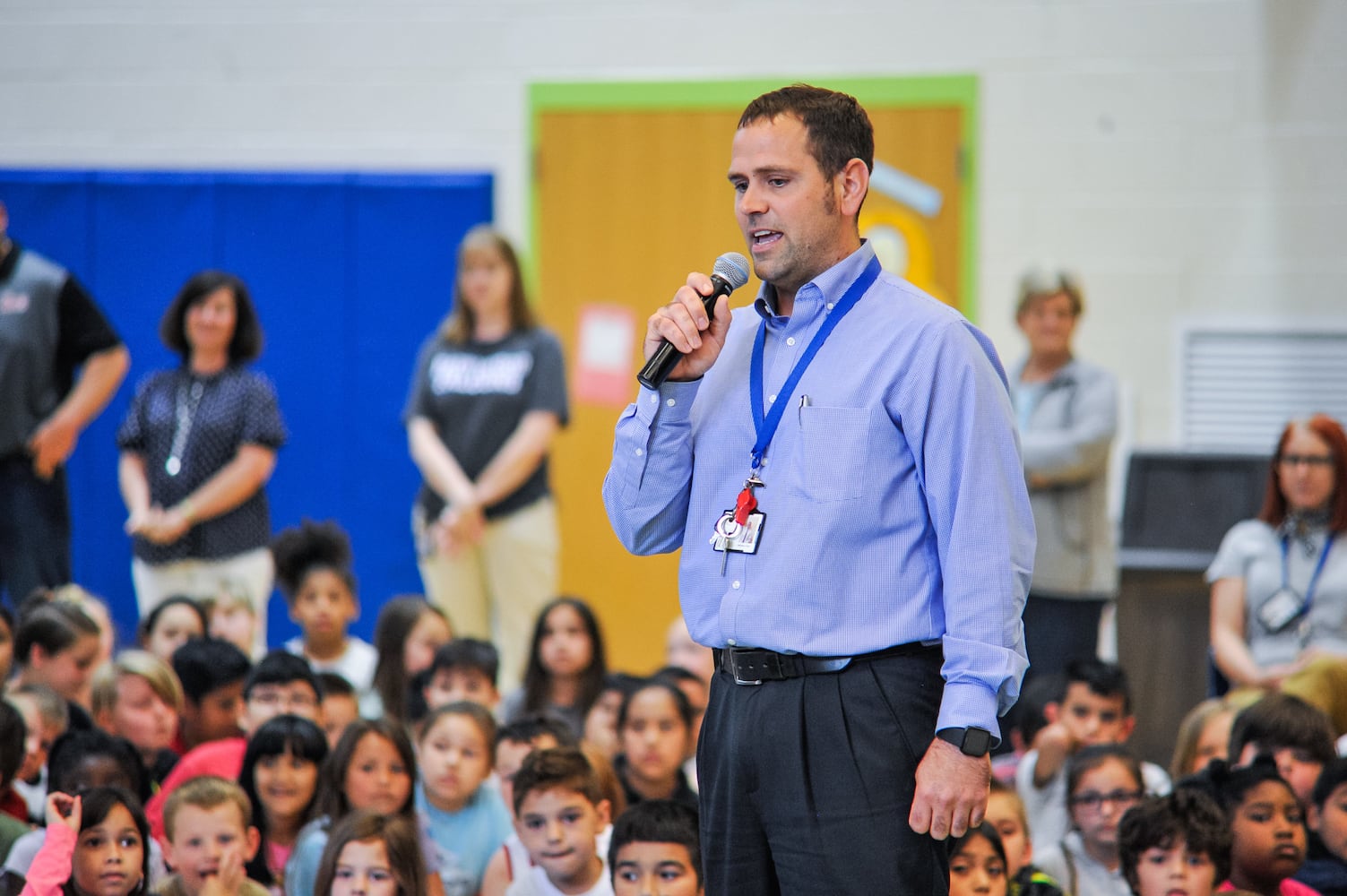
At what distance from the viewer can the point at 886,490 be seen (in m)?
1.73

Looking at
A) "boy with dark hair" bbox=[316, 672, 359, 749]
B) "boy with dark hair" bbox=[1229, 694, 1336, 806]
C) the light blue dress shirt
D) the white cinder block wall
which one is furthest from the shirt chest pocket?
the white cinder block wall

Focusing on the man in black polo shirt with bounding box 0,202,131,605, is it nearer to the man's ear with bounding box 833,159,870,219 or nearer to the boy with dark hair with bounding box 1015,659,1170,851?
the boy with dark hair with bounding box 1015,659,1170,851

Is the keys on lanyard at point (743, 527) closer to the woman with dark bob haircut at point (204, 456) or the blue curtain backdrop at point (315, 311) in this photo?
the woman with dark bob haircut at point (204, 456)

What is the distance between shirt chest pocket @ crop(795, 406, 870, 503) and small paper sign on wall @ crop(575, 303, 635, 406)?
14.0 ft

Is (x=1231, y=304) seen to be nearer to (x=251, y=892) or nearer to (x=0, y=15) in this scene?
(x=251, y=892)

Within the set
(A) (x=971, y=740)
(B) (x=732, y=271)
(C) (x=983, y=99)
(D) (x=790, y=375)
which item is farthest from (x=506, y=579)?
(A) (x=971, y=740)

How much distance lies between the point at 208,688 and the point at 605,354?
251cm

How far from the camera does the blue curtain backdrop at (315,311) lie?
6066 millimetres

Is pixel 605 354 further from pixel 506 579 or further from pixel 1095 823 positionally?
pixel 1095 823

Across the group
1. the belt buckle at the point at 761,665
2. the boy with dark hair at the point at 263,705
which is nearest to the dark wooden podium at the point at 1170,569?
the boy with dark hair at the point at 263,705

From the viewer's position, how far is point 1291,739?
3199 millimetres

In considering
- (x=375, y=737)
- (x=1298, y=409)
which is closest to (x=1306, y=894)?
(x=375, y=737)

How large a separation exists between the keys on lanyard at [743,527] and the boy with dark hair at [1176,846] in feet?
4.67

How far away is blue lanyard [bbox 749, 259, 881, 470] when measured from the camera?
1803mm
